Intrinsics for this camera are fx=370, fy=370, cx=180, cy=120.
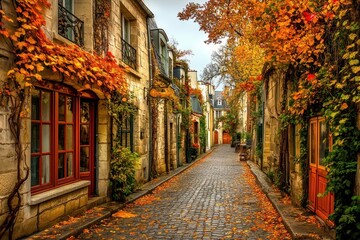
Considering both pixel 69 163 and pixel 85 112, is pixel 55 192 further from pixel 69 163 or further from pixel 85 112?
pixel 85 112

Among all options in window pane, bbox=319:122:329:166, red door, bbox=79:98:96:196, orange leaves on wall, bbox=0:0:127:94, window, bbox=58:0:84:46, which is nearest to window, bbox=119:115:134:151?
red door, bbox=79:98:96:196

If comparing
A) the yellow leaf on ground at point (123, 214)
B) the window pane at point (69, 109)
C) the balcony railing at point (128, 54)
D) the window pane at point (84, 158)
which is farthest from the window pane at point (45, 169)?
the balcony railing at point (128, 54)

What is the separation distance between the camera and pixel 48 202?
6.26 meters

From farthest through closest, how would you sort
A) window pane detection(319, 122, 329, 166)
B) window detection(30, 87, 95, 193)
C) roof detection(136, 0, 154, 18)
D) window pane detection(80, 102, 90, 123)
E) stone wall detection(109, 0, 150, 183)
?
1. roof detection(136, 0, 154, 18)
2. stone wall detection(109, 0, 150, 183)
3. window pane detection(80, 102, 90, 123)
4. window pane detection(319, 122, 329, 166)
5. window detection(30, 87, 95, 193)

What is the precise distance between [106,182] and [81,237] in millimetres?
Result: 2634

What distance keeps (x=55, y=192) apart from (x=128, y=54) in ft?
18.0

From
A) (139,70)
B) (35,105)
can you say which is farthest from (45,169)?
(139,70)

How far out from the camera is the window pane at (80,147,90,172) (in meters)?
8.27

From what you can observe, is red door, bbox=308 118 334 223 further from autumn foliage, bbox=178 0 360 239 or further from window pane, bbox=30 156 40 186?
window pane, bbox=30 156 40 186

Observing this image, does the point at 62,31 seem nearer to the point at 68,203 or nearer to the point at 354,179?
the point at 68,203

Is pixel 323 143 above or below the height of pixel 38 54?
below

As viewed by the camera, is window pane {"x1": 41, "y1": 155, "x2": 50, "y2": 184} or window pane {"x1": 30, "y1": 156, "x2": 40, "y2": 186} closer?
window pane {"x1": 30, "y1": 156, "x2": 40, "y2": 186}

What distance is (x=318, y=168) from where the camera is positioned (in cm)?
698

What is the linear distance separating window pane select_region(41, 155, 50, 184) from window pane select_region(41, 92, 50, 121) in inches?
27.2
